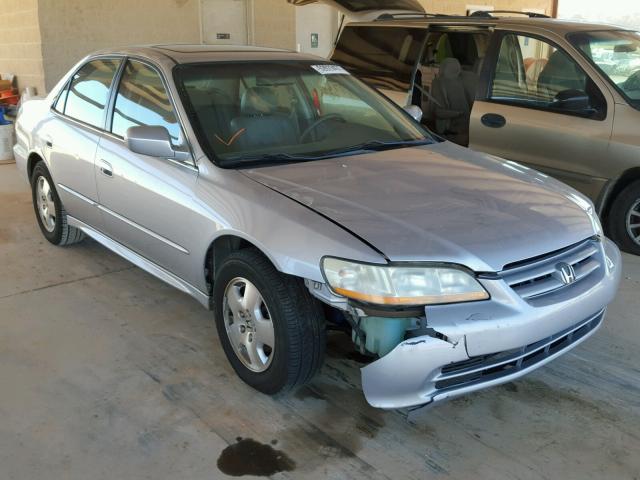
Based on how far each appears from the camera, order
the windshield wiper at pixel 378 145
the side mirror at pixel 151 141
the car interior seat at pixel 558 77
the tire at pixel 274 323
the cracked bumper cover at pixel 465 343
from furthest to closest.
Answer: the car interior seat at pixel 558 77 < the windshield wiper at pixel 378 145 < the side mirror at pixel 151 141 < the tire at pixel 274 323 < the cracked bumper cover at pixel 465 343

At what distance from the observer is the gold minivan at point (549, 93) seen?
4.68 m

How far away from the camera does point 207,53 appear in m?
3.66

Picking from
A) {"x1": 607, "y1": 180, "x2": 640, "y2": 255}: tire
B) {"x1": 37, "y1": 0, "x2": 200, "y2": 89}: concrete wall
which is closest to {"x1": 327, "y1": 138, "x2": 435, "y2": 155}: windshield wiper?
{"x1": 607, "y1": 180, "x2": 640, "y2": 255}: tire

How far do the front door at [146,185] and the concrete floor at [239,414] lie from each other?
0.51m

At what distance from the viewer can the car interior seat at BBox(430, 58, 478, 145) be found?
6.00 meters

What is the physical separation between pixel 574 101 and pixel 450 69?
4.78 feet

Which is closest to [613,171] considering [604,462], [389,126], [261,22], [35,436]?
[389,126]

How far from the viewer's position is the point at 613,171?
15.3 feet

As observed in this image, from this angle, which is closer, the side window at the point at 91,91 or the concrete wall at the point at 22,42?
the side window at the point at 91,91

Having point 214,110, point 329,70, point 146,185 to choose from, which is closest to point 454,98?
point 329,70

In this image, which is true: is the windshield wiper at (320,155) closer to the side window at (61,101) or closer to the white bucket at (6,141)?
the side window at (61,101)

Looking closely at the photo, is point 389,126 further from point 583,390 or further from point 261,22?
point 261,22

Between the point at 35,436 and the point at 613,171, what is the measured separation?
4.16 m

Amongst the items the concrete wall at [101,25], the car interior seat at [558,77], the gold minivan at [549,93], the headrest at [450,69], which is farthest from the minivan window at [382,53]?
the concrete wall at [101,25]
